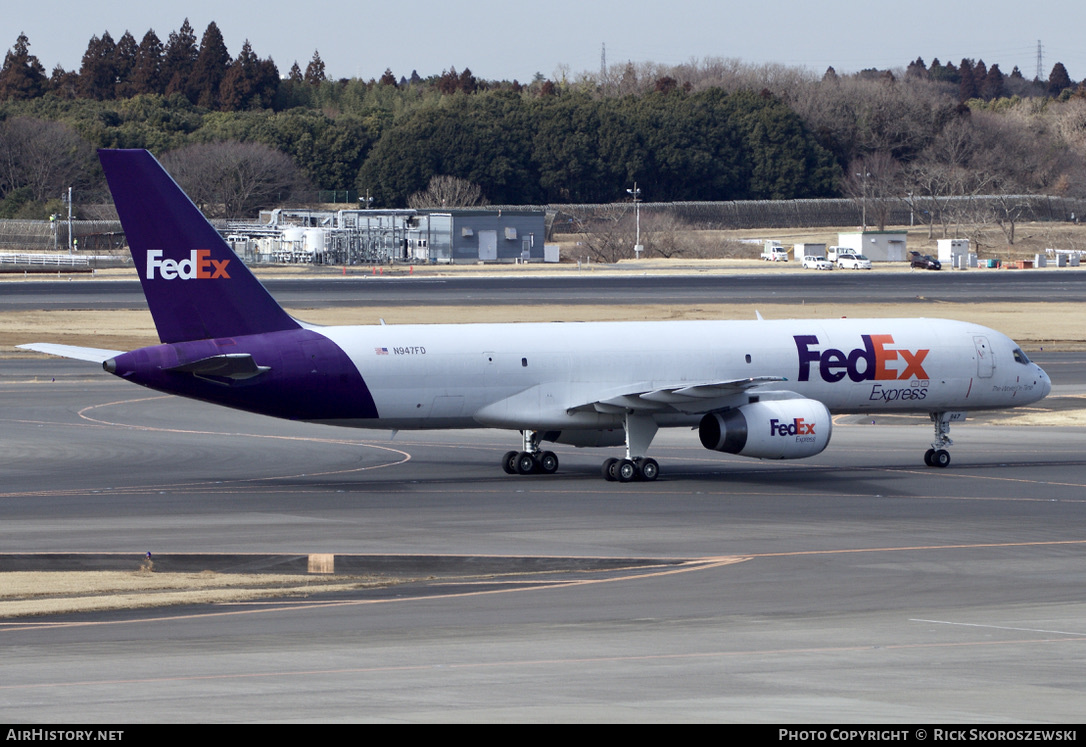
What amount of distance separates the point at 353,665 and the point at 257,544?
11143mm

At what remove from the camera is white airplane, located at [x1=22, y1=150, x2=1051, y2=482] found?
34.8 meters

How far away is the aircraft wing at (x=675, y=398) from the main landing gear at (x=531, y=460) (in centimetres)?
216

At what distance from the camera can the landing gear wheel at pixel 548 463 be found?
3944 cm

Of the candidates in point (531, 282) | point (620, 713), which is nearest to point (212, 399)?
point (620, 713)

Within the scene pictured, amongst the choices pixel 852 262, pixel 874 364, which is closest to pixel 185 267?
pixel 874 364

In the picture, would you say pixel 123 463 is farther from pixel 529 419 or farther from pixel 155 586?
pixel 155 586

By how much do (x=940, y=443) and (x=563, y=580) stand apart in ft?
67.6

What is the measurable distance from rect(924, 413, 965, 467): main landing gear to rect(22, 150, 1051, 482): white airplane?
1.9 inches

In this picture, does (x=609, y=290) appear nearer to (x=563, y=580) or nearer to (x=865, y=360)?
(x=865, y=360)

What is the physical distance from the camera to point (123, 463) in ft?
133

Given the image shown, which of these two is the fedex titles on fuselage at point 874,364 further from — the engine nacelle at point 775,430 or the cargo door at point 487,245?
the cargo door at point 487,245

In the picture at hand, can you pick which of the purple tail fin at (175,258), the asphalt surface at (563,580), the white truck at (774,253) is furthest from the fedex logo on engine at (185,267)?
the white truck at (774,253)

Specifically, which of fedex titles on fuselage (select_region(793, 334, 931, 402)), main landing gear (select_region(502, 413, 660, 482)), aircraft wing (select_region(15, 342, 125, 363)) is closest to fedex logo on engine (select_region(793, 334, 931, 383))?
fedex titles on fuselage (select_region(793, 334, 931, 402))

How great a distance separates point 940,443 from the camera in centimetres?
4125
